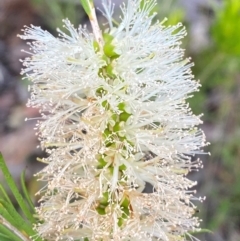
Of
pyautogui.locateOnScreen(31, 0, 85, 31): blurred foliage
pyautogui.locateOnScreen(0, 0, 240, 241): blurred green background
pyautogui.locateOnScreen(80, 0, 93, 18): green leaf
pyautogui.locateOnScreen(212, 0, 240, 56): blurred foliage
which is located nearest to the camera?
pyautogui.locateOnScreen(80, 0, 93, 18): green leaf

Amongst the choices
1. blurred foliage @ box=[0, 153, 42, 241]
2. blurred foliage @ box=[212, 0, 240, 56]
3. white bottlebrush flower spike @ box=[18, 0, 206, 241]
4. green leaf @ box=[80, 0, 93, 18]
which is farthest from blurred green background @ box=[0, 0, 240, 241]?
blurred foliage @ box=[0, 153, 42, 241]

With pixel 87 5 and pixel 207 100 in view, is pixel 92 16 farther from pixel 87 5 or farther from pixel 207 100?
pixel 207 100

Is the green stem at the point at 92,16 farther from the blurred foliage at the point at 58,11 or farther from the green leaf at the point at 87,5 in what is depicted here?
the blurred foliage at the point at 58,11

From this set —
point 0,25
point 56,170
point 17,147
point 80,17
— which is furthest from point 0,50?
point 56,170

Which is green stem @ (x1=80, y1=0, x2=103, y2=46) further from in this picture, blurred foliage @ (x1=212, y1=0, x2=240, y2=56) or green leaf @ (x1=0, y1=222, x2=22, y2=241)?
blurred foliage @ (x1=212, y1=0, x2=240, y2=56)

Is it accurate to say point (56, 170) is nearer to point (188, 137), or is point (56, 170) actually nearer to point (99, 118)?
point (99, 118)

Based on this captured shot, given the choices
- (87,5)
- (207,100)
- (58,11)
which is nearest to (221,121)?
(207,100)
